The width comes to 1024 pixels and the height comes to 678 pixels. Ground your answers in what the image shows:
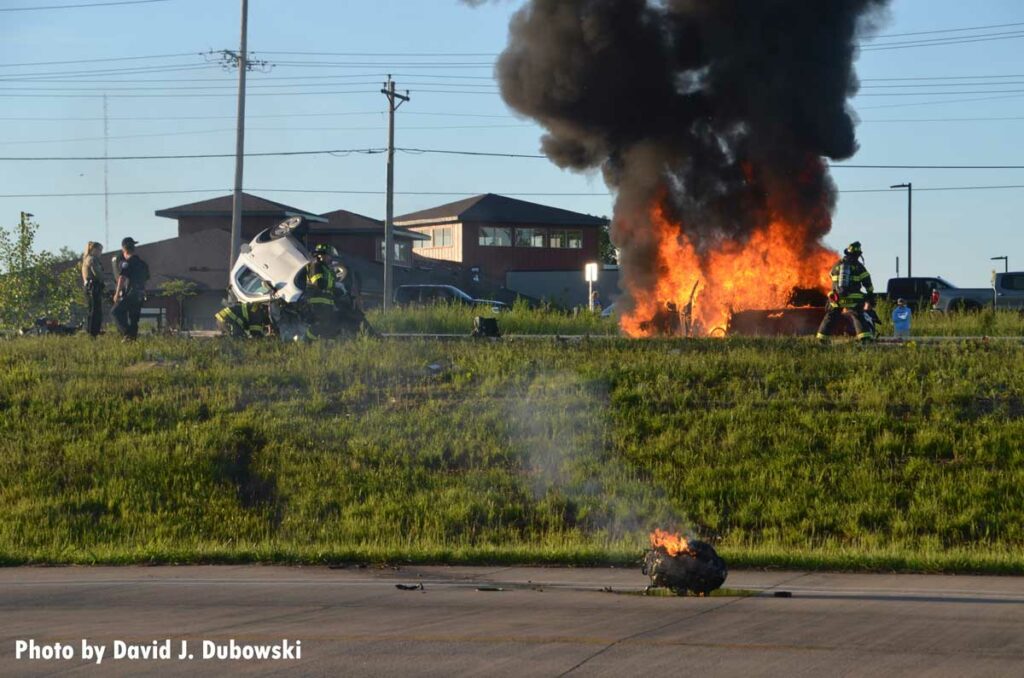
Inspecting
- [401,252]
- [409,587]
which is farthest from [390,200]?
[409,587]

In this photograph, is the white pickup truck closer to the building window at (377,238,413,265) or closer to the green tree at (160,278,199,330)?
the green tree at (160,278,199,330)

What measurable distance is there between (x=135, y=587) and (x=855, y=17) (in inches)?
950

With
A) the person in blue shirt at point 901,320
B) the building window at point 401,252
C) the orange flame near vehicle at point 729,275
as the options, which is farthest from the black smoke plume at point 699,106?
the building window at point 401,252

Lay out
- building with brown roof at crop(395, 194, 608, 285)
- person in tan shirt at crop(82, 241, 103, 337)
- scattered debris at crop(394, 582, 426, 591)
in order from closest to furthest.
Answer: scattered debris at crop(394, 582, 426, 591) → person in tan shirt at crop(82, 241, 103, 337) → building with brown roof at crop(395, 194, 608, 285)

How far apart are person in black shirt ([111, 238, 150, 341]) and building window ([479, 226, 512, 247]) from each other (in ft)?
164

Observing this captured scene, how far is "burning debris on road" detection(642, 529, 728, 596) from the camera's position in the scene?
9039 millimetres

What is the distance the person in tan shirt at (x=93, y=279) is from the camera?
2112cm

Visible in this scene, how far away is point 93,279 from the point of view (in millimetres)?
21266

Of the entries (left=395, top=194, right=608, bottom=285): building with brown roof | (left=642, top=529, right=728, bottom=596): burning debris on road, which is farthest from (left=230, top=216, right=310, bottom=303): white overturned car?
(left=395, top=194, right=608, bottom=285): building with brown roof

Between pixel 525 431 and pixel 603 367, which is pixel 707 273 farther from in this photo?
pixel 525 431

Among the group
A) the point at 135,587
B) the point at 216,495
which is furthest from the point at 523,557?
the point at 216,495

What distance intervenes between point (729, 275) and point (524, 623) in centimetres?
2069

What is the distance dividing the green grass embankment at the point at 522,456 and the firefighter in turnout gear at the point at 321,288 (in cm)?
183

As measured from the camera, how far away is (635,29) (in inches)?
1179
